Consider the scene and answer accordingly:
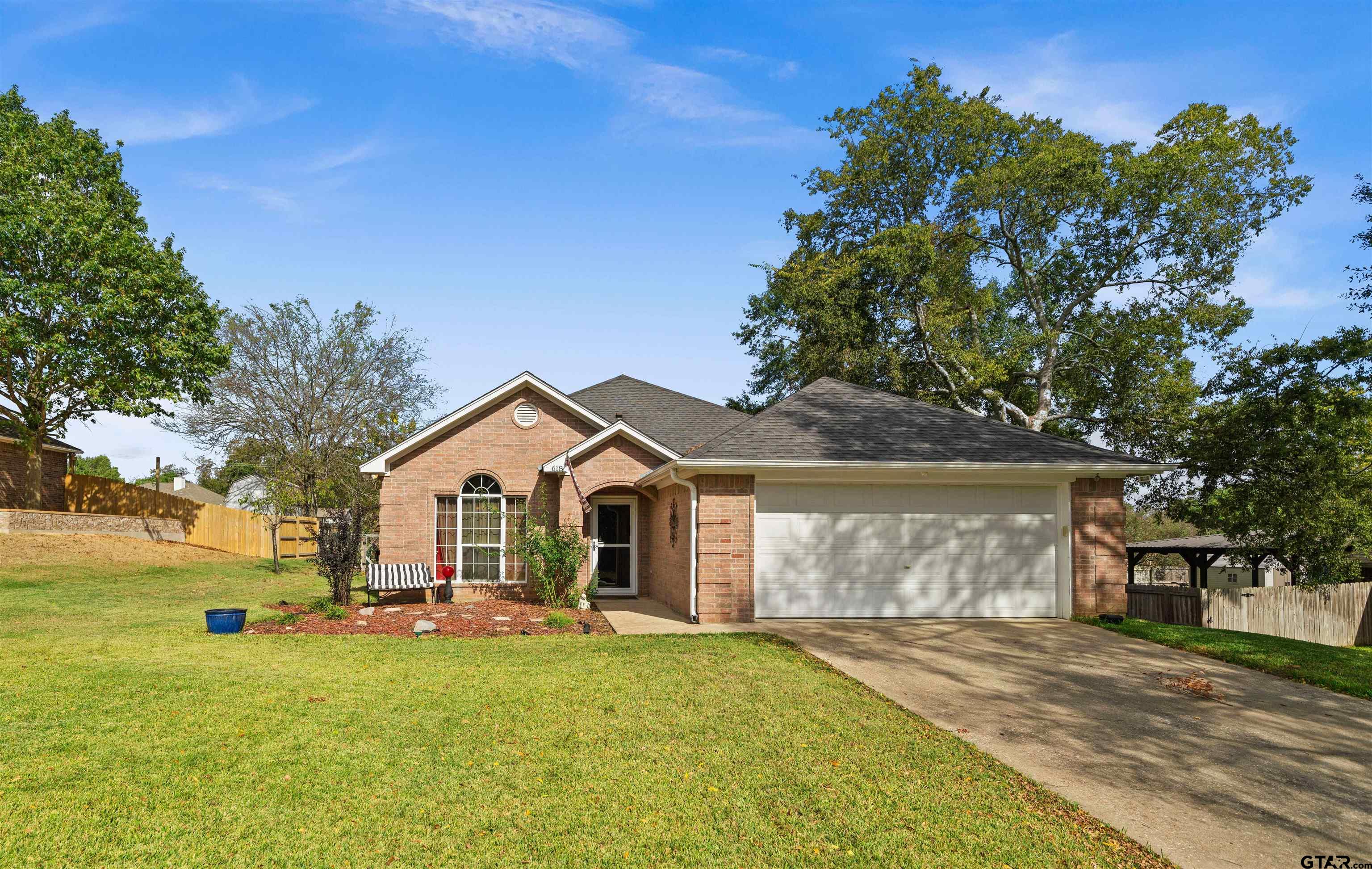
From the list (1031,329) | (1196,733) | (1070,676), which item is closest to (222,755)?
(1196,733)

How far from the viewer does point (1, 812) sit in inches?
185

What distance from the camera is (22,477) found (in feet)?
99.0

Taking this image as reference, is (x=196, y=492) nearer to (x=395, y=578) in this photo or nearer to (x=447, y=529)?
(x=447, y=529)

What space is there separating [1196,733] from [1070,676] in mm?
2246

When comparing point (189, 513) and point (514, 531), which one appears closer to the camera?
point (514, 531)

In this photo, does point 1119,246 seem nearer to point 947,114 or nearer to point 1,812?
point 947,114

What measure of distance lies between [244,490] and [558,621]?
40.3 meters

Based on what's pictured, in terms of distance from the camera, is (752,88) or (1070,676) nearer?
(1070,676)

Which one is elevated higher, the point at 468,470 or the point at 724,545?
the point at 468,470

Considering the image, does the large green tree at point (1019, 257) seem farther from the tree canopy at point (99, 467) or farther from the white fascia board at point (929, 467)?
the tree canopy at point (99, 467)

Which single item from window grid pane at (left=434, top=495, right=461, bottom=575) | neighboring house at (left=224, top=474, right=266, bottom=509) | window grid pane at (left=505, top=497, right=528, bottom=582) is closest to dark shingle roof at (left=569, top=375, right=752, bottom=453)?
window grid pane at (left=505, top=497, right=528, bottom=582)

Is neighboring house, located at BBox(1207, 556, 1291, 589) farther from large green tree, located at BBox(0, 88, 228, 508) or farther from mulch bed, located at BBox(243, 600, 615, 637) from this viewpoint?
large green tree, located at BBox(0, 88, 228, 508)

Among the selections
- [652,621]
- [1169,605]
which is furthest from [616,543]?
[1169,605]

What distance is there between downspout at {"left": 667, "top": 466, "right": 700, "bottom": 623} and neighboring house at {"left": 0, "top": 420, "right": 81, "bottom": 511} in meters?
27.2
